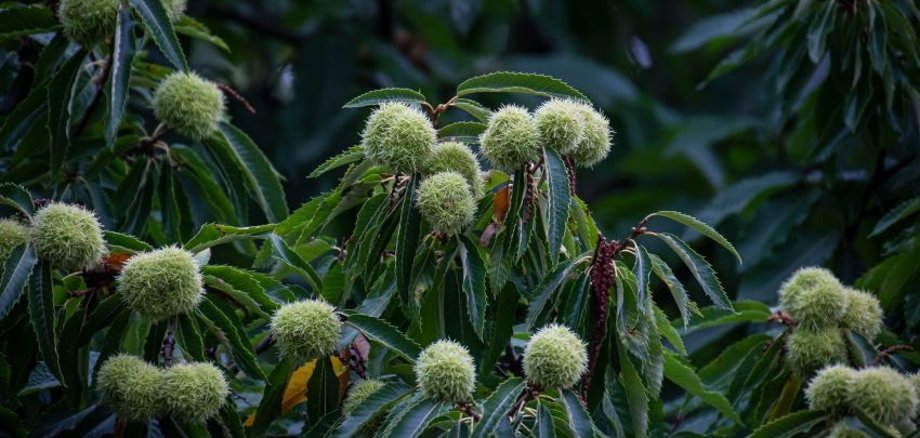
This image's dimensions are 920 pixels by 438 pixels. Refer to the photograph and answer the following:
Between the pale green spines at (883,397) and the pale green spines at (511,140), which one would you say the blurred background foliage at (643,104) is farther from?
the pale green spines at (511,140)

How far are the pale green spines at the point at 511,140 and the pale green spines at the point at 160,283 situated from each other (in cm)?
58

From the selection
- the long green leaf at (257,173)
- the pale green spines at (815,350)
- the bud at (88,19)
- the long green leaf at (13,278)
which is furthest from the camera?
the long green leaf at (257,173)

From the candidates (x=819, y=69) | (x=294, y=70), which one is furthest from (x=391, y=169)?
(x=294, y=70)

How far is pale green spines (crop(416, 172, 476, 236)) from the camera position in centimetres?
214

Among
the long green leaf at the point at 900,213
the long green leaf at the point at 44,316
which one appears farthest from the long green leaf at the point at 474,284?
the long green leaf at the point at 900,213

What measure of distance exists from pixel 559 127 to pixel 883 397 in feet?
2.36

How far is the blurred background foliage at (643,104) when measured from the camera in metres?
3.45

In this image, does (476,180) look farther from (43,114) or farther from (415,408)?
(43,114)

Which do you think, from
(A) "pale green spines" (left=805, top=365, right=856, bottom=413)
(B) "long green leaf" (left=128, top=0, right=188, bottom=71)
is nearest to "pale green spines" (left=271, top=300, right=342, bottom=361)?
(B) "long green leaf" (left=128, top=0, right=188, bottom=71)

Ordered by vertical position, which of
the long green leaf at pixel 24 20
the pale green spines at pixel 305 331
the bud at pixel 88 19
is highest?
the long green leaf at pixel 24 20

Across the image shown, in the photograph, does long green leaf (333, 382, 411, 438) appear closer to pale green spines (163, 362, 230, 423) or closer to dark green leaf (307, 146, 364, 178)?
pale green spines (163, 362, 230, 423)

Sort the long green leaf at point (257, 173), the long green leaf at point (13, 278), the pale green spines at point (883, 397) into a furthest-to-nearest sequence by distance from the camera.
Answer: the long green leaf at point (257, 173), the long green leaf at point (13, 278), the pale green spines at point (883, 397)

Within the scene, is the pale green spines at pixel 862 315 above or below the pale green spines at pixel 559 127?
below

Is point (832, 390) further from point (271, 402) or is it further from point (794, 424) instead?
point (271, 402)
